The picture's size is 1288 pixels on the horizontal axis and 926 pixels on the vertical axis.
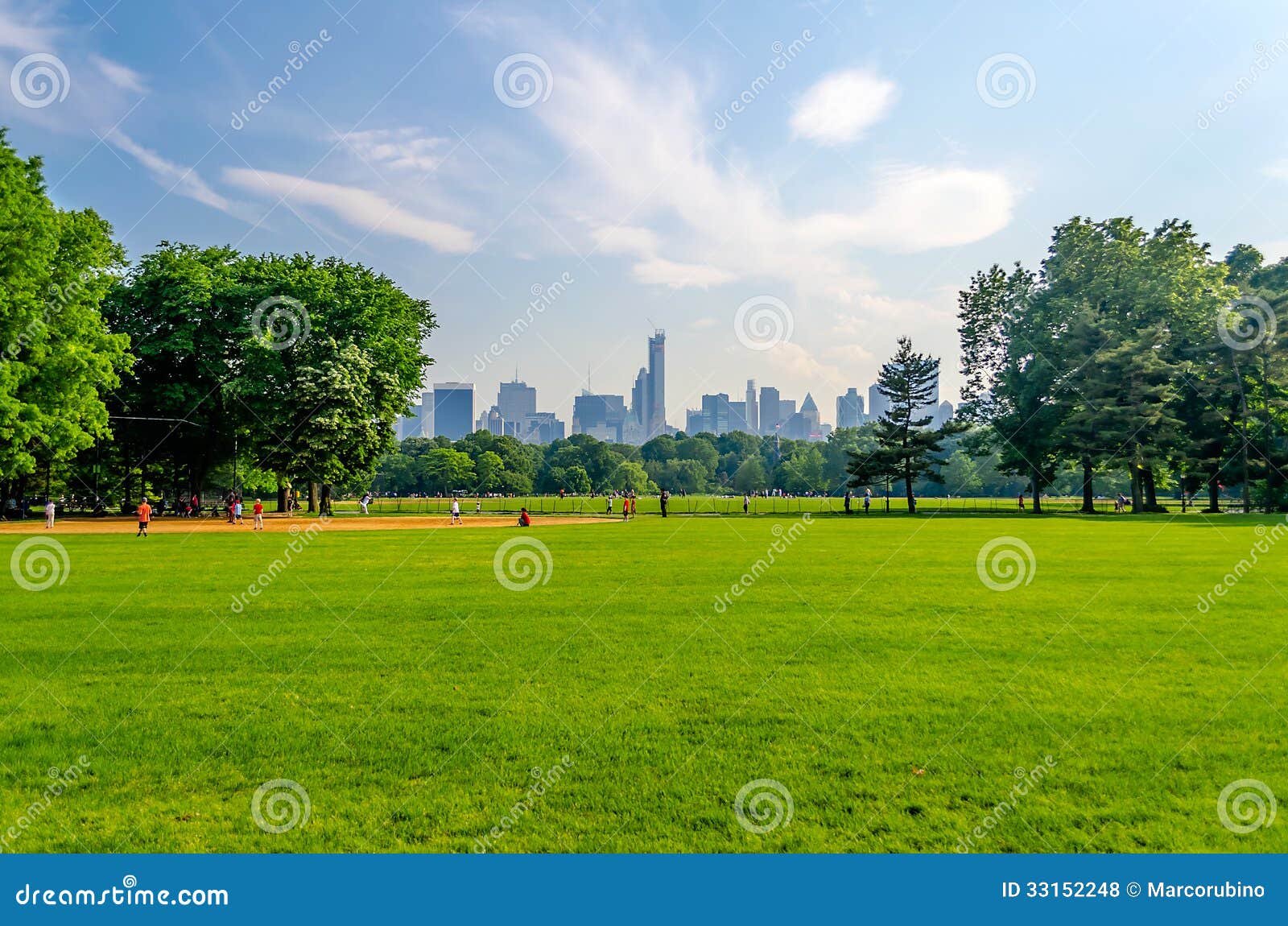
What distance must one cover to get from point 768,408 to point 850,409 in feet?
54.2

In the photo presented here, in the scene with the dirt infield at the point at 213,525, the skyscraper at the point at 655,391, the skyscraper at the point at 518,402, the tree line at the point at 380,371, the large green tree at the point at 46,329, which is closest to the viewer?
the large green tree at the point at 46,329

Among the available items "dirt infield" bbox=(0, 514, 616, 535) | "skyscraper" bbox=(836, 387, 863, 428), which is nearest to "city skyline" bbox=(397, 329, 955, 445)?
"skyscraper" bbox=(836, 387, 863, 428)

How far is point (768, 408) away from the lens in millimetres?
153375

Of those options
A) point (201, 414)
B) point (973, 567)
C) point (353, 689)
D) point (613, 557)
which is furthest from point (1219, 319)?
point (201, 414)

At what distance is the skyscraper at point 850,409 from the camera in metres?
137

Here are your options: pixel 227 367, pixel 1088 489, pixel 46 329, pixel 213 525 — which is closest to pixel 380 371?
pixel 227 367

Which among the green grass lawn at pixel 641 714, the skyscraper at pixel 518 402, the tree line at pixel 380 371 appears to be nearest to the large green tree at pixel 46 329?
the tree line at pixel 380 371

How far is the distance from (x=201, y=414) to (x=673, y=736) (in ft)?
171

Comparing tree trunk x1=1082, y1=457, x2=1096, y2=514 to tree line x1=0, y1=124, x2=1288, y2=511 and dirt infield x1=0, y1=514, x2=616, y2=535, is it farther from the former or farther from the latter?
dirt infield x1=0, y1=514, x2=616, y2=535

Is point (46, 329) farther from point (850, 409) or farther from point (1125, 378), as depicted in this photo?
point (850, 409)

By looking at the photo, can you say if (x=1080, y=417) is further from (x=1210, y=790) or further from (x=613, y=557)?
(x=1210, y=790)

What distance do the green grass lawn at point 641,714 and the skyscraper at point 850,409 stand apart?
122 m

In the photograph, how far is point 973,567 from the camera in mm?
20312

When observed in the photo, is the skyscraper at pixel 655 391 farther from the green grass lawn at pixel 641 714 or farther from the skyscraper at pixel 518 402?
the green grass lawn at pixel 641 714
